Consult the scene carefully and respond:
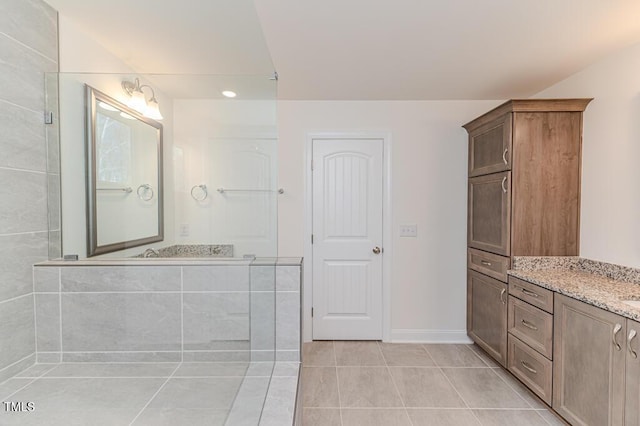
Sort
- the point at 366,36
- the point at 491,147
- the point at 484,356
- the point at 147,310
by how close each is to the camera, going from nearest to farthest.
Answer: the point at 147,310 → the point at 366,36 → the point at 491,147 → the point at 484,356

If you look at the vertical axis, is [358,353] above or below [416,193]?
below

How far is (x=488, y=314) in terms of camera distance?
8.53 feet

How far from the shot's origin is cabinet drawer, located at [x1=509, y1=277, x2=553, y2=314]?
194 centimetres

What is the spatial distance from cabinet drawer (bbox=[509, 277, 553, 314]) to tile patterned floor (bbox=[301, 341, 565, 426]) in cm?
65

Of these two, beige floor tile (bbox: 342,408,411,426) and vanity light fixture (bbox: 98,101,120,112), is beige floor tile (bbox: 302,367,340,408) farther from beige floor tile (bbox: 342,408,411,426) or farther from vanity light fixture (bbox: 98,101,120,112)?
vanity light fixture (bbox: 98,101,120,112)

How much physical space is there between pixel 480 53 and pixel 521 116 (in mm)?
544

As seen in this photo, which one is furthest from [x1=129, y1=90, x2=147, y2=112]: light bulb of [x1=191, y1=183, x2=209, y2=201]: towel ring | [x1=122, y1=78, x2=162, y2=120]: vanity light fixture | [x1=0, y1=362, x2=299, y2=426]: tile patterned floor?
[x1=0, y1=362, x2=299, y2=426]: tile patterned floor

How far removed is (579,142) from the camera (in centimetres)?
230

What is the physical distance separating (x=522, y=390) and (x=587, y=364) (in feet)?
2.36

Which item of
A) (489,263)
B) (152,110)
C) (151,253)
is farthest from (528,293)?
(152,110)

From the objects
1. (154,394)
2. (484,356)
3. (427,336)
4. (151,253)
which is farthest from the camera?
(427,336)

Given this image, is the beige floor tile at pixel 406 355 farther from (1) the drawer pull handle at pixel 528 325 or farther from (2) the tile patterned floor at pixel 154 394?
(2) the tile patterned floor at pixel 154 394

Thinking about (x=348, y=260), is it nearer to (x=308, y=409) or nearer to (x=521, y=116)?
(x=308, y=409)

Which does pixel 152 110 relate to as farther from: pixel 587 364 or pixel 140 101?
pixel 587 364
